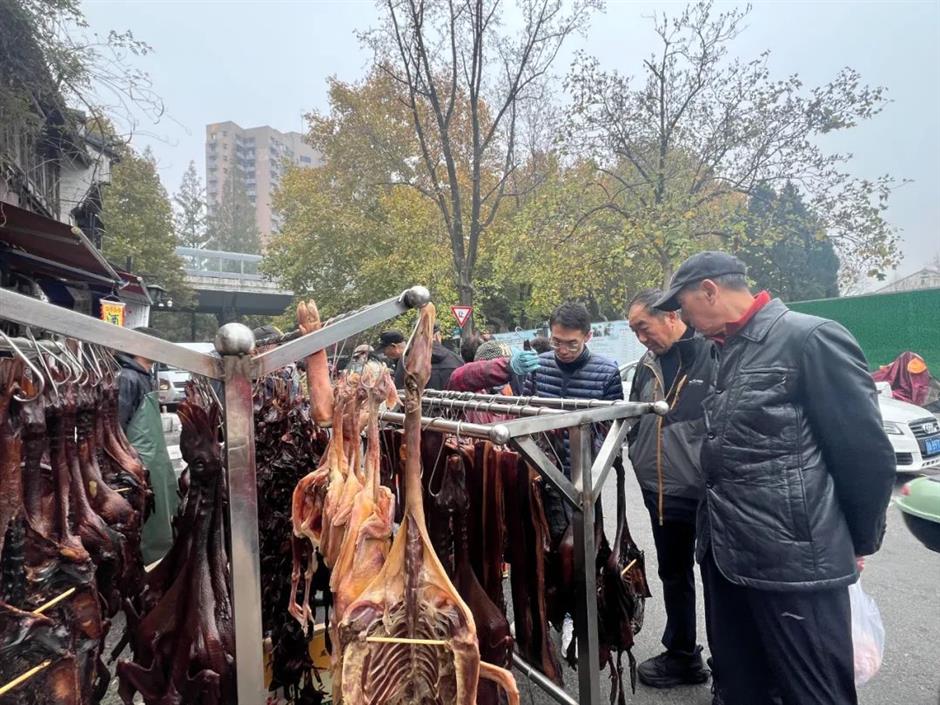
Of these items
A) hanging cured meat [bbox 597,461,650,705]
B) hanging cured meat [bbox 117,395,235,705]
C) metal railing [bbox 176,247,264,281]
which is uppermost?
metal railing [bbox 176,247,264,281]

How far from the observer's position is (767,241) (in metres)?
10.7

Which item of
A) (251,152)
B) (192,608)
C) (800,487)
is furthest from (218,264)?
Answer: (251,152)

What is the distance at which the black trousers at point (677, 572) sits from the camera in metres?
2.91

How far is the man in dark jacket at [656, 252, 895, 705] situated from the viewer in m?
1.86

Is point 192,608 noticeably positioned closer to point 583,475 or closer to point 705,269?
point 583,475

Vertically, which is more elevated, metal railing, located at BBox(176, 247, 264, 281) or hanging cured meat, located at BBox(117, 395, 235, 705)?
metal railing, located at BBox(176, 247, 264, 281)

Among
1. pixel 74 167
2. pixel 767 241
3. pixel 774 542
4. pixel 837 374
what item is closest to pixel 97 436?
pixel 774 542

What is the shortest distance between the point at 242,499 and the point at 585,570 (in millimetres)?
1170

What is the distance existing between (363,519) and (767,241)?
11435mm

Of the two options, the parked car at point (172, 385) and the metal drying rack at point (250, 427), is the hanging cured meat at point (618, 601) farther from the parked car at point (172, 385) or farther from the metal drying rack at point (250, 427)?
the parked car at point (172, 385)

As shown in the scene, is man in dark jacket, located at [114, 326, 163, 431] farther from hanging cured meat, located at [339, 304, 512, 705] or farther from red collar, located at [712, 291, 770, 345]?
red collar, located at [712, 291, 770, 345]

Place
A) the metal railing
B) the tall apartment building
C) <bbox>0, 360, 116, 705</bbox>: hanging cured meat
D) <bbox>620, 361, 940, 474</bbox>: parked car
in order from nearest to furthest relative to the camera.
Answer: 1. <bbox>0, 360, 116, 705</bbox>: hanging cured meat
2. <bbox>620, 361, 940, 474</bbox>: parked car
3. the metal railing
4. the tall apartment building

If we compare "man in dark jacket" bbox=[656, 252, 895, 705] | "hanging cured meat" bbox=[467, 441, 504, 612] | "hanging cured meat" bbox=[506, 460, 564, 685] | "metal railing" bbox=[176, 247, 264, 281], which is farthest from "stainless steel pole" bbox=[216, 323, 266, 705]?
"metal railing" bbox=[176, 247, 264, 281]

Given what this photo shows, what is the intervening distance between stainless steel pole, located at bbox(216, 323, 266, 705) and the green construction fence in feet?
37.5
